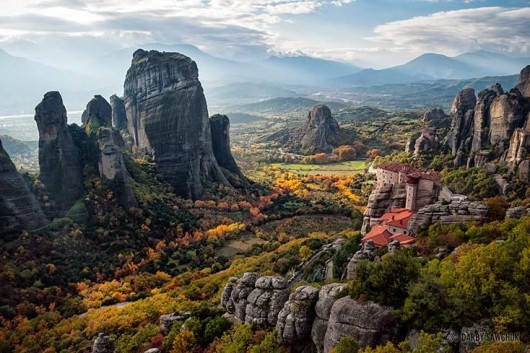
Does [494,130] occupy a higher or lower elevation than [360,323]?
higher

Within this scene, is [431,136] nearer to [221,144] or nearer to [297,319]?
[221,144]

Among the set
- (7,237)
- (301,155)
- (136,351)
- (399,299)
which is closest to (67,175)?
(7,237)

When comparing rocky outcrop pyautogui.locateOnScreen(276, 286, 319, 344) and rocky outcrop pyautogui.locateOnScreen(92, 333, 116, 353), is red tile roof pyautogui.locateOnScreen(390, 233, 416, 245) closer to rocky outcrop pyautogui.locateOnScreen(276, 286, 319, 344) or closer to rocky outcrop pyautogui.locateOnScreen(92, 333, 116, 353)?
rocky outcrop pyautogui.locateOnScreen(276, 286, 319, 344)

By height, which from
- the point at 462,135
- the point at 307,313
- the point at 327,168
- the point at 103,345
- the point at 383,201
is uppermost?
the point at 462,135

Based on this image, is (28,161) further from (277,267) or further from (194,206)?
(277,267)

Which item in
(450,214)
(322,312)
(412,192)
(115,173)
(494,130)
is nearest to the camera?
(322,312)

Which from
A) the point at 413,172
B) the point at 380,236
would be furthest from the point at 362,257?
the point at 413,172

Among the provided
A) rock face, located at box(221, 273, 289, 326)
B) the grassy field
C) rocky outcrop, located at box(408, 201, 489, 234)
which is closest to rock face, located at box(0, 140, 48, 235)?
rock face, located at box(221, 273, 289, 326)

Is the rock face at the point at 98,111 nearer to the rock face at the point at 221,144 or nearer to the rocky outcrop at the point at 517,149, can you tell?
the rock face at the point at 221,144
